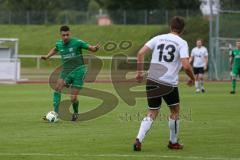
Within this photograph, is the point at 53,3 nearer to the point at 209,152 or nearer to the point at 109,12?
the point at 109,12

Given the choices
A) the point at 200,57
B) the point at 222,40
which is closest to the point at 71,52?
the point at 200,57

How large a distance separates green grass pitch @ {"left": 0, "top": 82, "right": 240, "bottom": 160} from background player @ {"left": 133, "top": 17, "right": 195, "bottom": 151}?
0.50 m

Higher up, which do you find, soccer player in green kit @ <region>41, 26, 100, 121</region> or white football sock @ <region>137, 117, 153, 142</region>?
soccer player in green kit @ <region>41, 26, 100, 121</region>

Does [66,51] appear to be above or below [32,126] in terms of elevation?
above

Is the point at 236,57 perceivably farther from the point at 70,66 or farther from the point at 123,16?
the point at 123,16

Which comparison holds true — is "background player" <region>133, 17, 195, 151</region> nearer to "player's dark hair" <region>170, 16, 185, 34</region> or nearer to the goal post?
"player's dark hair" <region>170, 16, 185, 34</region>

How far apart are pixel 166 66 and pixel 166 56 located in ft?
0.64

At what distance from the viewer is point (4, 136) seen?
46.7 feet

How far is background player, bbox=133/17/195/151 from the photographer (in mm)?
12242

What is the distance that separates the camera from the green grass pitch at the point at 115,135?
468 inches

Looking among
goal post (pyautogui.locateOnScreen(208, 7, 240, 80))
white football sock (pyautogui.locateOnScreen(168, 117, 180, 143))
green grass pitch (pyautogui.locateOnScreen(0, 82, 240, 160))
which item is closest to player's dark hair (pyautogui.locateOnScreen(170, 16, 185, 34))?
white football sock (pyautogui.locateOnScreen(168, 117, 180, 143))

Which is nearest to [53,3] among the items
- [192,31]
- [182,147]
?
[192,31]

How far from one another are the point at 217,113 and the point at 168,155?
26.9 feet

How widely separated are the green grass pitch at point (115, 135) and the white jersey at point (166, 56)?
129cm
